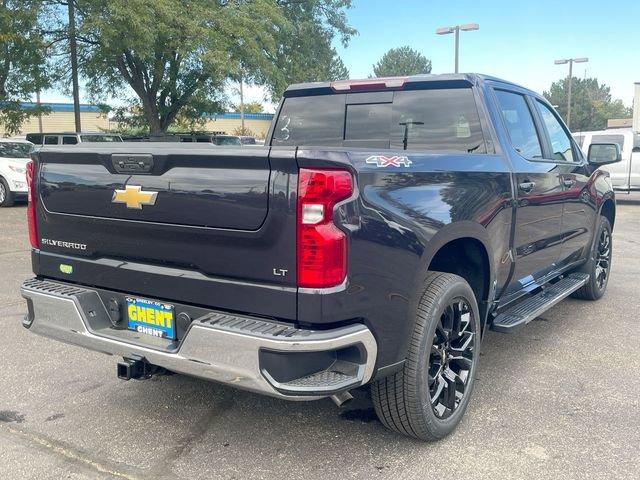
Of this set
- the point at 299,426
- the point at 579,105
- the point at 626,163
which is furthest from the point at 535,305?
the point at 579,105

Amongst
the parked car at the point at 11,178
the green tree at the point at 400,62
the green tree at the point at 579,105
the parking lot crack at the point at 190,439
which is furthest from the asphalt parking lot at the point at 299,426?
the green tree at the point at 400,62

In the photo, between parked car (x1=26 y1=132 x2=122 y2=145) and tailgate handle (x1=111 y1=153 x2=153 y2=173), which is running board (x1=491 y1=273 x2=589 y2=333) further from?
parked car (x1=26 y1=132 x2=122 y2=145)

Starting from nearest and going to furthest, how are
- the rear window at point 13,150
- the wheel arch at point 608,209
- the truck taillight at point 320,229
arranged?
the truck taillight at point 320,229 → the wheel arch at point 608,209 → the rear window at point 13,150

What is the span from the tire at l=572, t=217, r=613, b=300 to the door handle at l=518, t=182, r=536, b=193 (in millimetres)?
1993

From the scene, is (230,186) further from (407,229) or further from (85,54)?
(85,54)

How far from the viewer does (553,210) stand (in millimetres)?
4602

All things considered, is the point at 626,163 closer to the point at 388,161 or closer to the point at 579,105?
the point at 388,161

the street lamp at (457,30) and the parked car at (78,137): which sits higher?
the street lamp at (457,30)

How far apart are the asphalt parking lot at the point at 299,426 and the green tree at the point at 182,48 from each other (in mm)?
11958

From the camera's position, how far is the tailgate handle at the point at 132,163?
295 centimetres

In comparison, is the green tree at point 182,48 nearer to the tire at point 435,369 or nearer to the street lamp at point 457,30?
the street lamp at point 457,30

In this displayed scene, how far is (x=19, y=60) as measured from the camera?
17656 millimetres

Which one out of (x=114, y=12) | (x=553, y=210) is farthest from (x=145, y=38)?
(x=553, y=210)

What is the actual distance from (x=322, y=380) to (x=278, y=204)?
772 mm
